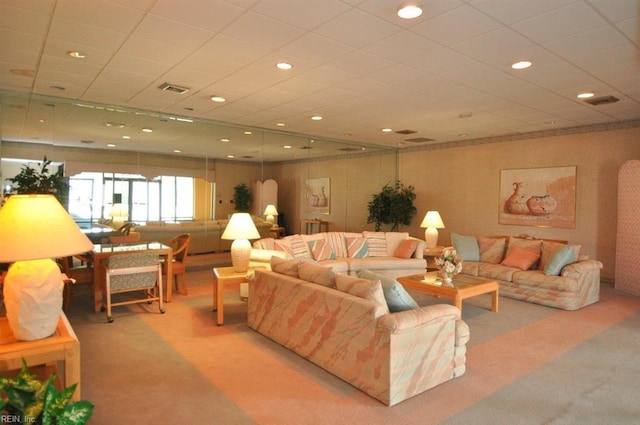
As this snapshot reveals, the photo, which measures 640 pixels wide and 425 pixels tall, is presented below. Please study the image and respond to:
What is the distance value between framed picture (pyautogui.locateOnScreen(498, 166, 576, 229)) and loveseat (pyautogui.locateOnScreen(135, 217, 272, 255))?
19.6 feet

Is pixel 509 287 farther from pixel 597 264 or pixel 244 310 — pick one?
pixel 244 310

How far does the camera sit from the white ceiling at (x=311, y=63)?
2994 mm

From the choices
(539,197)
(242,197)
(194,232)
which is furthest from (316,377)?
(539,197)

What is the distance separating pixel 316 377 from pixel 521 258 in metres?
4.28

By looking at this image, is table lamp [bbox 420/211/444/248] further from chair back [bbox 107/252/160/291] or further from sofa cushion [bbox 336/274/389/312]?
chair back [bbox 107/252/160/291]

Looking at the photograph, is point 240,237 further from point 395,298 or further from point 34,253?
point 34,253

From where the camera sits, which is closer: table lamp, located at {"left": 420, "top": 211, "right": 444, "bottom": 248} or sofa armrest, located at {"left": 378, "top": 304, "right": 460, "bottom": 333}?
sofa armrest, located at {"left": 378, "top": 304, "right": 460, "bottom": 333}

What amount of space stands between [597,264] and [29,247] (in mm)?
6556

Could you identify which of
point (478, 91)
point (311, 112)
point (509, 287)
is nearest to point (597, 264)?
point (509, 287)

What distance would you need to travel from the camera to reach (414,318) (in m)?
2.87

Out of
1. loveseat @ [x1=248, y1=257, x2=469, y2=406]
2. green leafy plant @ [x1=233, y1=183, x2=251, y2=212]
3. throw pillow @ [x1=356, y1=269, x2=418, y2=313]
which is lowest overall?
loveseat @ [x1=248, y1=257, x2=469, y2=406]

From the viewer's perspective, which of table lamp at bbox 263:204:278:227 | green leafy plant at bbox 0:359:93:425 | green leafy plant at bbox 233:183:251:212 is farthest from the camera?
table lamp at bbox 263:204:278:227

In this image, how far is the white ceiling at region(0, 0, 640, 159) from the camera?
118 inches

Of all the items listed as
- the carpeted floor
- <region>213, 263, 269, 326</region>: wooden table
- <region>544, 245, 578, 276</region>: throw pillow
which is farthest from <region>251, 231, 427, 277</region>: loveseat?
<region>544, 245, 578, 276</region>: throw pillow
